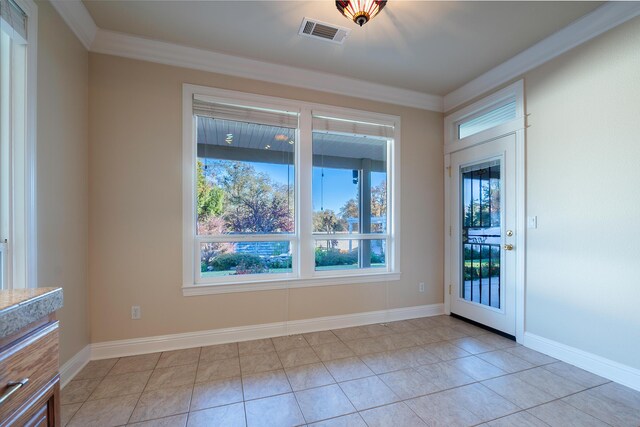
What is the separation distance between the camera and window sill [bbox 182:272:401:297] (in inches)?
109

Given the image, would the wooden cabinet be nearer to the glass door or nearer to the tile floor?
the tile floor

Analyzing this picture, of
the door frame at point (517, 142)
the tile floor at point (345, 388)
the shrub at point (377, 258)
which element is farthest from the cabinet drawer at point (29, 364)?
the door frame at point (517, 142)

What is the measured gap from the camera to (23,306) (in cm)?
75

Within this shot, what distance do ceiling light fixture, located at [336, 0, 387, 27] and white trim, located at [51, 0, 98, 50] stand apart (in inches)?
76.7

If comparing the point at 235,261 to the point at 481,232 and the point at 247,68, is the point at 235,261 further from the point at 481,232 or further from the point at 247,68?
the point at 481,232

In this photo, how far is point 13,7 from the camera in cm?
164

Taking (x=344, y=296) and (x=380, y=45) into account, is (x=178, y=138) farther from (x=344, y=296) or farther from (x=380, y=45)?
(x=344, y=296)

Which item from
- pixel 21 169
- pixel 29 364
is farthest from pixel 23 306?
pixel 21 169

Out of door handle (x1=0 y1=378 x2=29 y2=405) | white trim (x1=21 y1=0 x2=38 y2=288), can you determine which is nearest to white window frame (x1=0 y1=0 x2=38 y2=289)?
white trim (x1=21 y1=0 x2=38 y2=288)

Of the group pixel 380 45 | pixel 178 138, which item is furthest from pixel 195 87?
pixel 380 45

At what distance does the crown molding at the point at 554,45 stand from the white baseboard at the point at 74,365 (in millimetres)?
4658

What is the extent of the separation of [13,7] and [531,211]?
4.14 meters

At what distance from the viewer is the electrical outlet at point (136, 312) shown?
2.59m

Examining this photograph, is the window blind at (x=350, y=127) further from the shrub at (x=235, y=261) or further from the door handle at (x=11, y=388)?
the door handle at (x=11, y=388)
